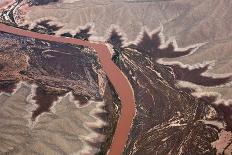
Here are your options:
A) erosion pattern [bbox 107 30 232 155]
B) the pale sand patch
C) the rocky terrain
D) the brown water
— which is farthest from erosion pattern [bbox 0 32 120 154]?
erosion pattern [bbox 107 30 232 155]

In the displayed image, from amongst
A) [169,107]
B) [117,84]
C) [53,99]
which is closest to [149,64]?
[117,84]

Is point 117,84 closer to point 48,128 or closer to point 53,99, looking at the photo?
point 53,99

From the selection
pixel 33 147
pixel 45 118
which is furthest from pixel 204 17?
pixel 33 147

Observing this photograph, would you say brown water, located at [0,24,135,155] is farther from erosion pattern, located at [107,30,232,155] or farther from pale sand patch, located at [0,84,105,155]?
pale sand patch, located at [0,84,105,155]

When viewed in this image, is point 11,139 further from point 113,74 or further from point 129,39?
point 129,39

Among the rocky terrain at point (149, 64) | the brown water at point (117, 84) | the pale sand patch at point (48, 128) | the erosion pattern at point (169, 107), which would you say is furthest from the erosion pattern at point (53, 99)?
the erosion pattern at point (169, 107)

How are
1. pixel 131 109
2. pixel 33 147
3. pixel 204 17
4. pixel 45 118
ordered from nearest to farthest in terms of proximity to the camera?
pixel 33 147
pixel 45 118
pixel 131 109
pixel 204 17
